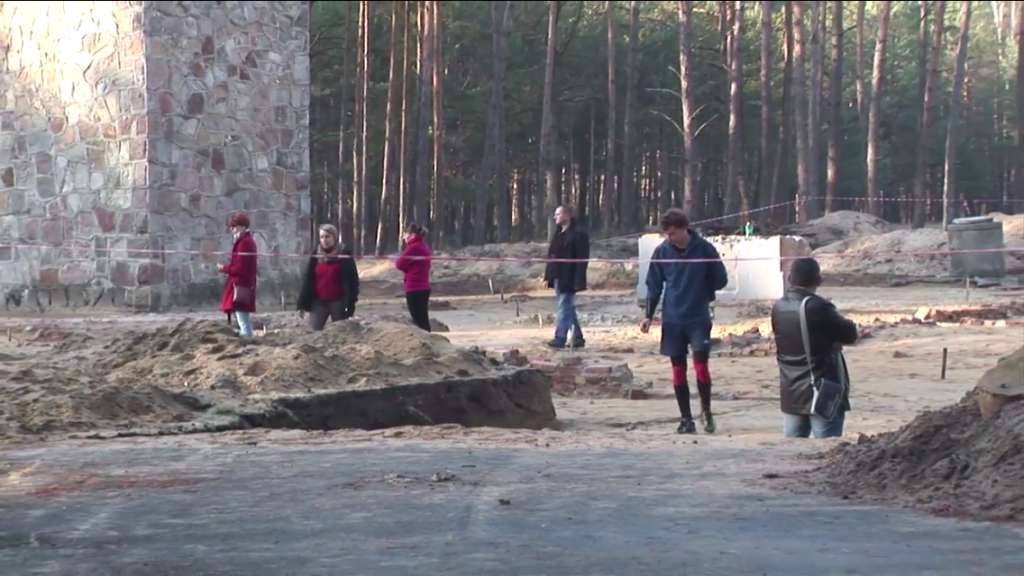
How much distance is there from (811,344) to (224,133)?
13.8 meters

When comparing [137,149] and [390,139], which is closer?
[137,149]

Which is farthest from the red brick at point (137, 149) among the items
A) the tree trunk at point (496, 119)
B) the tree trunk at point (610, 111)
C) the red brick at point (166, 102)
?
the tree trunk at point (610, 111)

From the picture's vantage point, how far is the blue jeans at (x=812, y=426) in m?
9.27

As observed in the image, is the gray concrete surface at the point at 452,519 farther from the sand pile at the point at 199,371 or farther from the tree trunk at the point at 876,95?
the tree trunk at the point at 876,95

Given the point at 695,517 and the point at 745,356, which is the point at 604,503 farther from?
the point at 745,356

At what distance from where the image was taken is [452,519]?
6414mm

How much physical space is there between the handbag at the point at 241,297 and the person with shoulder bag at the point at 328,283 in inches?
19.8

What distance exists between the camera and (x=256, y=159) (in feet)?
Answer: 72.1

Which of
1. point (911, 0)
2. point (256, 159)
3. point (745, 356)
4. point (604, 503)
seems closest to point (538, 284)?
point (256, 159)

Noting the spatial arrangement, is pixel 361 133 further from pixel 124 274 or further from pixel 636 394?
pixel 636 394

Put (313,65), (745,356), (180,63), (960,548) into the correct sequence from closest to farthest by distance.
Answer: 1. (960,548)
2. (745,356)
3. (180,63)
4. (313,65)

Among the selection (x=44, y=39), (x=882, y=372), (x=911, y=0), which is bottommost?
(x=882, y=372)

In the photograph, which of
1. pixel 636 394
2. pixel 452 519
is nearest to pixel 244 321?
→ pixel 636 394

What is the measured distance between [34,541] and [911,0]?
3873 inches
